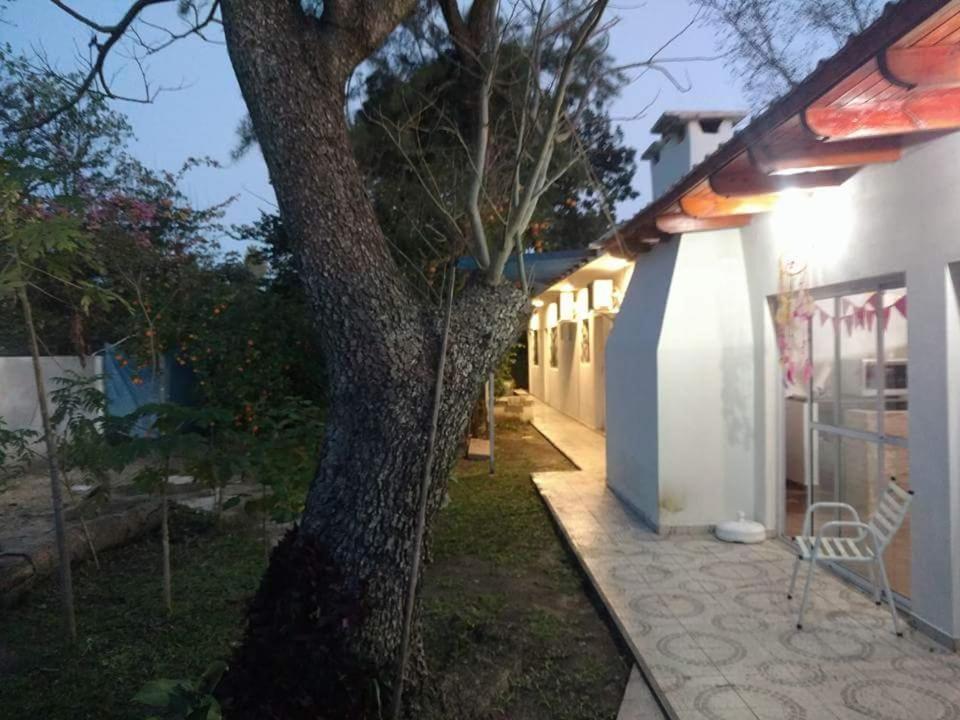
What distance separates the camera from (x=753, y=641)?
15.5ft

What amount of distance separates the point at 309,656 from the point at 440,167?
25.1ft

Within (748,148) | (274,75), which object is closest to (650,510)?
(748,148)

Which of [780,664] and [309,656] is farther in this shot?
[780,664]

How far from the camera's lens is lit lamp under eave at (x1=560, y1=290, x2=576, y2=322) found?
16.5 m

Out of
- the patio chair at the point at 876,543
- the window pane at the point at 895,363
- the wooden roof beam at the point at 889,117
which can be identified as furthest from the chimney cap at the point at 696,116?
the patio chair at the point at 876,543

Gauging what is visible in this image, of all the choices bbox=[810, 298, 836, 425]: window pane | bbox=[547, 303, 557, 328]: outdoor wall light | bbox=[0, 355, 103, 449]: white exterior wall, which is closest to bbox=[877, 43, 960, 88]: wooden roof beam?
bbox=[810, 298, 836, 425]: window pane

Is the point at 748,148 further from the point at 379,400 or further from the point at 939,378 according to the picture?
the point at 379,400

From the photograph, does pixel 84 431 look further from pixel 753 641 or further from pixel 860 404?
pixel 860 404

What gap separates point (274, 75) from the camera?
3762 millimetres

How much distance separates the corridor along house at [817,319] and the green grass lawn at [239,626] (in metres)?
1.80

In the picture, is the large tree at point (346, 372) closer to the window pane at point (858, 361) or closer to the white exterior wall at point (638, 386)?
the window pane at point (858, 361)

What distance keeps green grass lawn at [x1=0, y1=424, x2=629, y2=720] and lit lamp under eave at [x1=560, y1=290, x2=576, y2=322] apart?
891 cm

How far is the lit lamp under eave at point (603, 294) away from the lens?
1252 cm

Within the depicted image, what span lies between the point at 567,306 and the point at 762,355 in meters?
10.2
